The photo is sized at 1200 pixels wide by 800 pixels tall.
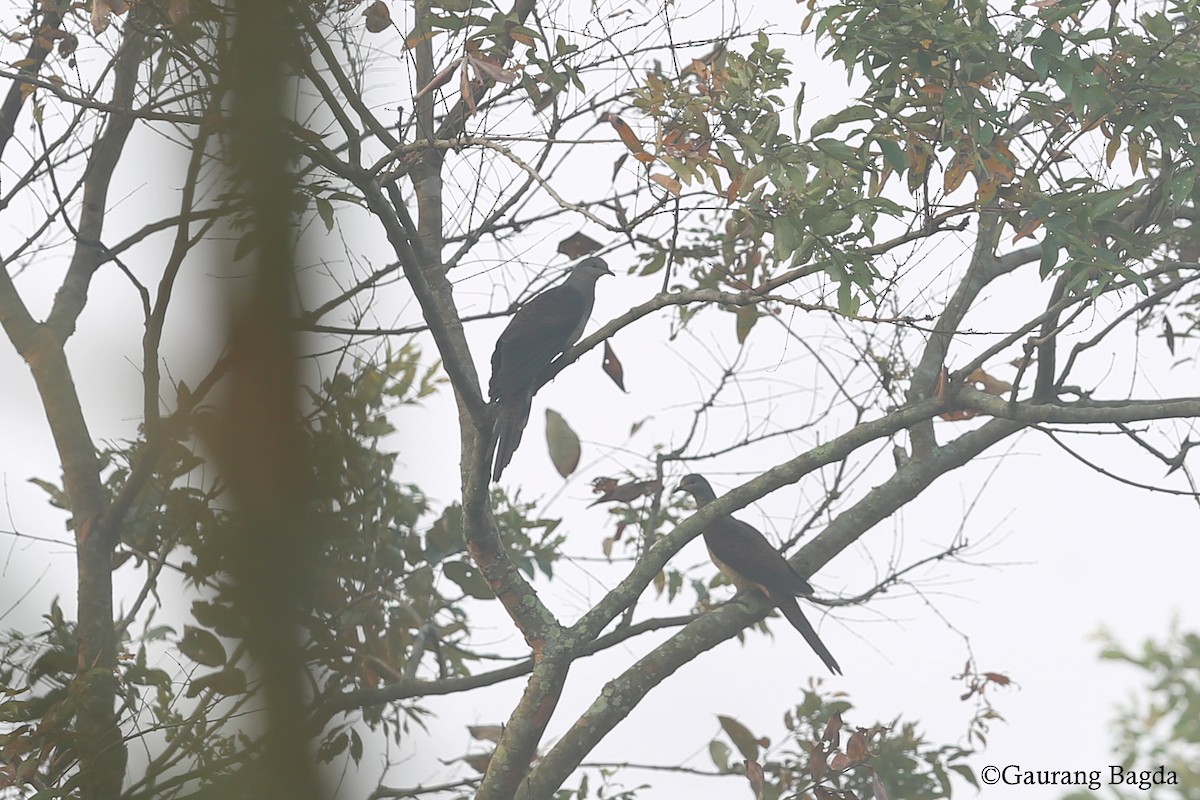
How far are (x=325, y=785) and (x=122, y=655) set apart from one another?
604 millimetres

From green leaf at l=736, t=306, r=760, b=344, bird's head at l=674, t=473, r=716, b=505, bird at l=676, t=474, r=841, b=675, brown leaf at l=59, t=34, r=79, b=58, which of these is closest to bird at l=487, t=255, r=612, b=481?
green leaf at l=736, t=306, r=760, b=344

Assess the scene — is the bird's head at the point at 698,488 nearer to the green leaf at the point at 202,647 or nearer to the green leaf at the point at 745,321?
the green leaf at the point at 745,321

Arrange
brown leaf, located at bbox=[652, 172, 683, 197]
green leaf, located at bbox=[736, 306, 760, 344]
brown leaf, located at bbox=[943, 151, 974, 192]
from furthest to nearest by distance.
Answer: green leaf, located at bbox=[736, 306, 760, 344]
brown leaf, located at bbox=[943, 151, 974, 192]
brown leaf, located at bbox=[652, 172, 683, 197]

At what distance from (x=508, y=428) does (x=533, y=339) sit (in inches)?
21.8

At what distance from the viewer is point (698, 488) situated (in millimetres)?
5797

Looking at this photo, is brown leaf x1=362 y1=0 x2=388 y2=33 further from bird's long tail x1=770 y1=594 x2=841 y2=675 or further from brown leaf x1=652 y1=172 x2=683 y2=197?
bird's long tail x1=770 y1=594 x2=841 y2=675

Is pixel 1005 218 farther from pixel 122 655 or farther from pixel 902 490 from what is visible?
pixel 122 655

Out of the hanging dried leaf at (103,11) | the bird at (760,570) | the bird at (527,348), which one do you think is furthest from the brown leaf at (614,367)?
the hanging dried leaf at (103,11)

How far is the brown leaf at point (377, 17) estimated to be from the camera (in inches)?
109

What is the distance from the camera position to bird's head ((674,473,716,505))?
5605mm

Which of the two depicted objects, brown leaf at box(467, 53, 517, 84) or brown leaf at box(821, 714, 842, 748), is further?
brown leaf at box(821, 714, 842, 748)

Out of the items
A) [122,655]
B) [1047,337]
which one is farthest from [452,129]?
[1047,337]

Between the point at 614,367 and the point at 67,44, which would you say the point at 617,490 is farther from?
the point at 67,44

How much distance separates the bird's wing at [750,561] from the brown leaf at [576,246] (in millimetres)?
1278
